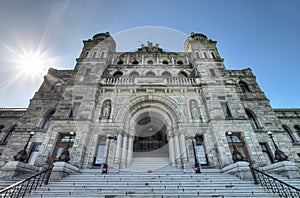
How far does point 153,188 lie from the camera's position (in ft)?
17.9

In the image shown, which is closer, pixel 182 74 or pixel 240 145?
pixel 240 145

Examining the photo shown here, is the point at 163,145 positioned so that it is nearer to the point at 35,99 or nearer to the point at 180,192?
the point at 180,192

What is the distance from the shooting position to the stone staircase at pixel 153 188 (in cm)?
495

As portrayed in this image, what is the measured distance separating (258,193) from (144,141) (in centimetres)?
882

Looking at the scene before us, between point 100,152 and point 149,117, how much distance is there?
5.24 meters

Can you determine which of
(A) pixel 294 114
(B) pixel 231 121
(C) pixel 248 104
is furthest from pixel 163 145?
(A) pixel 294 114

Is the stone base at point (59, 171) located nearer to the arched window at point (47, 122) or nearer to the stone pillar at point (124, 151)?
the stone pillar at point (124, 151)

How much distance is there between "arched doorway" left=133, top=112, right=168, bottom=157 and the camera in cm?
1207

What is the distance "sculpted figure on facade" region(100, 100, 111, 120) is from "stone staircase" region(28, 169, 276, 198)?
5.06 m

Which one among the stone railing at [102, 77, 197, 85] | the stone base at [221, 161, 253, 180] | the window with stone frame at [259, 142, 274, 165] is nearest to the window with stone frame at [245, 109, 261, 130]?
the window with stone frame at [259, 142, 274, 165]

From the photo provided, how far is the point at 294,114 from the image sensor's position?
49.8 ft

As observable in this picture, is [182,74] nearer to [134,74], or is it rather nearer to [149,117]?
[134,74]

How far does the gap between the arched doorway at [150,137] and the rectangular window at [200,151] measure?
2924 millimetres

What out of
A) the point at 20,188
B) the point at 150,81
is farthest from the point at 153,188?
the point at 150,81
